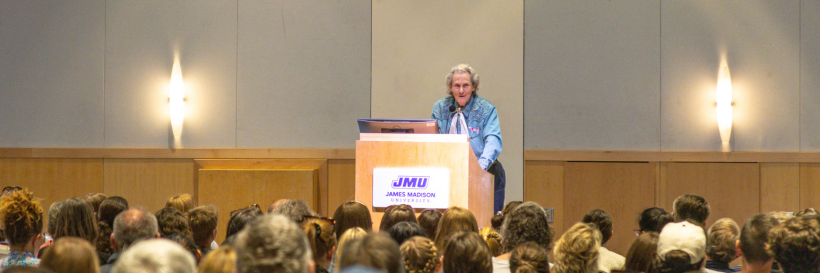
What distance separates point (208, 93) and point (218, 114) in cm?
24

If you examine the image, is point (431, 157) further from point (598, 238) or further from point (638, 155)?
Result: point (638, 155)

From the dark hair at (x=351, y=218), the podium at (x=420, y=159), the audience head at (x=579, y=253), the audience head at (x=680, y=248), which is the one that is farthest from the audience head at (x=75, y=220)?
the audience head at (x=680, y=248)

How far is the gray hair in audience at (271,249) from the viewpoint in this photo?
179 cm

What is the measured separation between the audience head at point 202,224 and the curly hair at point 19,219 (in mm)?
691

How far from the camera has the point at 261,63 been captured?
7344 millimetres

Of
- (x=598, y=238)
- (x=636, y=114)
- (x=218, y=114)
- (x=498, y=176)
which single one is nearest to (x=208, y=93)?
(x=218, y=114)

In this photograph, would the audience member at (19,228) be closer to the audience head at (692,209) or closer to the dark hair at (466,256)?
the dark hair at (466,256)

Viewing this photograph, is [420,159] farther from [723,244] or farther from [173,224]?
[723,244]

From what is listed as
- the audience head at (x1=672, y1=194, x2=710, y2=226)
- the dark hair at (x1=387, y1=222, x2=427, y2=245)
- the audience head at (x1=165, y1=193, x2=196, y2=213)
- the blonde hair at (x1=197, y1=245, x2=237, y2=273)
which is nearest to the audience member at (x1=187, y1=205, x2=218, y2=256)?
the audience head at (x1=165, y1=193, x2=196, y2=213)

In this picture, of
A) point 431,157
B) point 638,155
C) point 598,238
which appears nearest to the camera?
point 598,238

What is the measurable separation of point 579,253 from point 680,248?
1.20 ft

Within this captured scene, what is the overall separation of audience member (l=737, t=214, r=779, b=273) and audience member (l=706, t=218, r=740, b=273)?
1.80 feet

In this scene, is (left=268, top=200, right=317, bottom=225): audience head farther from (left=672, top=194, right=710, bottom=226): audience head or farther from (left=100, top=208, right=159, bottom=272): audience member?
(left=672, top=194, right=710, bottom=226): audience head

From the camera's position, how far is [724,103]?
281 inches
